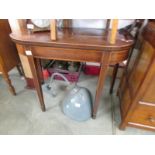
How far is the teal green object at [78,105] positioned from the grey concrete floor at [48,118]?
65 mm

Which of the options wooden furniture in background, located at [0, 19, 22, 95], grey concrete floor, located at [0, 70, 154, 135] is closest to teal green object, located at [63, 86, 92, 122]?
grey concrete floor, located at [0, 70, 154, 135]

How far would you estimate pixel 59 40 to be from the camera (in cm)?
87

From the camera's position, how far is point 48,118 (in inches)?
53.0

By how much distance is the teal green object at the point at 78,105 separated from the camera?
125cm

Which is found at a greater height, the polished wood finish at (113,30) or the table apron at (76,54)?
the polished wood finish at (113,30)

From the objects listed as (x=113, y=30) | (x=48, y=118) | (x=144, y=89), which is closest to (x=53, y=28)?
(x=113, y=30)

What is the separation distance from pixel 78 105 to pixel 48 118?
355 millimetres

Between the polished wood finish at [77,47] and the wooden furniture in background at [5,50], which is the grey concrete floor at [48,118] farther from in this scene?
the polished wood finish at [77,47]

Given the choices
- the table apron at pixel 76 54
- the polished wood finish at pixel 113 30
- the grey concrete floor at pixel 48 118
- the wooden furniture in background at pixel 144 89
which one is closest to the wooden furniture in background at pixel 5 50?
the grey concrete floor at pixel 48 118

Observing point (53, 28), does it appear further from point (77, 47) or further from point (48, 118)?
point (48, 118)

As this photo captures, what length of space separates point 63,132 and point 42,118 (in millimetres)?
273
